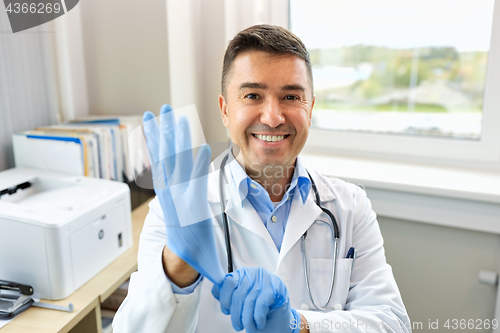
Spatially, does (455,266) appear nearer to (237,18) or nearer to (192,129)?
(192,129)

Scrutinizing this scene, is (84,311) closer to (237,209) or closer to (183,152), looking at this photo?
(237,209)

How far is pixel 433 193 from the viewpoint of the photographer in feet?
5.12

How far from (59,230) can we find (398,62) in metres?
1.71

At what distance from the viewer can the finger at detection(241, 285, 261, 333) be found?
717mm

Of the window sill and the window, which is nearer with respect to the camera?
the window sill

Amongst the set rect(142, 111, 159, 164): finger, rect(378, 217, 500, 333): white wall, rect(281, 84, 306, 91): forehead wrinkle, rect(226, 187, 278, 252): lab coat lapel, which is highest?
rect(281, 84, 306, 91): forehead wrinkle

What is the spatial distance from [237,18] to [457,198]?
1.43 metres

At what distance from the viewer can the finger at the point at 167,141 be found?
2.10ft

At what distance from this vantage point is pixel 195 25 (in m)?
2.03

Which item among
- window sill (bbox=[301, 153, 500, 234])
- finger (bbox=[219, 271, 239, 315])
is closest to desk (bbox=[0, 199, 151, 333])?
finger (bbox=[219, 271, 239, 315])

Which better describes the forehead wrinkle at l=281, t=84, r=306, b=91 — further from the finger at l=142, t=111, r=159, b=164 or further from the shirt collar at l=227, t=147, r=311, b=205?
the finger at l=142, t=111, r=159, b=164

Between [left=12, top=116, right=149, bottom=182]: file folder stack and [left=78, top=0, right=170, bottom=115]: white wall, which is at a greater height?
[left=78, top=0, right=170, bottom=115]: white wall

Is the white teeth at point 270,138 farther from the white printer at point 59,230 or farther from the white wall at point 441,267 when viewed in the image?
the white wall at point 441,267

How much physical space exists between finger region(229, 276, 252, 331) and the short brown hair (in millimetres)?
616
